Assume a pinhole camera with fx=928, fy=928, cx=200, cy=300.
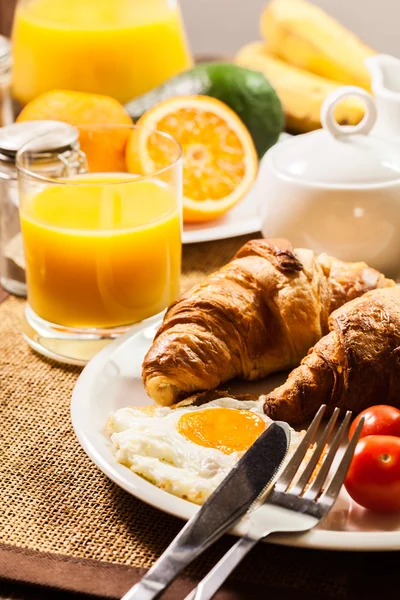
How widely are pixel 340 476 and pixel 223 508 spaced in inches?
8.0

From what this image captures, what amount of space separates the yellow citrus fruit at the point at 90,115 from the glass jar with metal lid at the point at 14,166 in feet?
0.43

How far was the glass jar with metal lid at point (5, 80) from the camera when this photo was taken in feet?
9.14

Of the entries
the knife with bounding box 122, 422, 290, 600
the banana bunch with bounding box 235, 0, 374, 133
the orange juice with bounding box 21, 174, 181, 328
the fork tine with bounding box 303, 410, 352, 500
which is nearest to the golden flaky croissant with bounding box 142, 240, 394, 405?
the orange juice with bounding box 21, 174, 181, 328

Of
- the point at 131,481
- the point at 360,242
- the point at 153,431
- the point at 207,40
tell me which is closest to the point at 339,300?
the point at 360,242

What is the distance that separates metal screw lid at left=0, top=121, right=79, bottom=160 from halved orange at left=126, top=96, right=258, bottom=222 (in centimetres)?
34

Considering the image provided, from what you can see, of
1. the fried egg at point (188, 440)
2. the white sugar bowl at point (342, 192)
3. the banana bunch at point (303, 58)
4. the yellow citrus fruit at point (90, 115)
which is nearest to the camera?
the fried egg at point (188, 440)

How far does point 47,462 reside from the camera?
175 centimetres

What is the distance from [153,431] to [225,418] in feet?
0.50

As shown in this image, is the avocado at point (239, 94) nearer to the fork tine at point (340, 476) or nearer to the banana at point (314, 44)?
the banana at point (314, 44)

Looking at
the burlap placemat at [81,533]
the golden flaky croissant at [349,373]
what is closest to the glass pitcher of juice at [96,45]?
the burlap placemat at [81,533]

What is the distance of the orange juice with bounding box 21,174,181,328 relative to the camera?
2.05 meters

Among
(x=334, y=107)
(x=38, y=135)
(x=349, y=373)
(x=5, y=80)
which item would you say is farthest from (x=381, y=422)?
(x=5, y=80)

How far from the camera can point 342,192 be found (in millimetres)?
2223

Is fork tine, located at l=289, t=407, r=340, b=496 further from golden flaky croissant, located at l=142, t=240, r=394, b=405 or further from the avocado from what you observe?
the avocado
